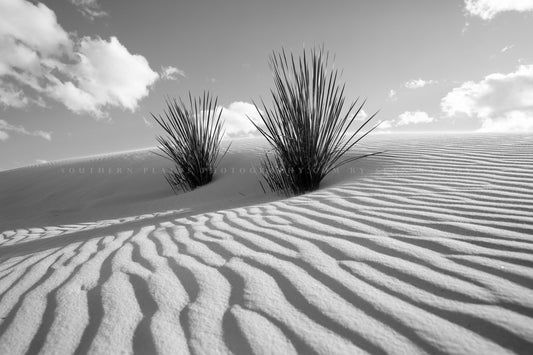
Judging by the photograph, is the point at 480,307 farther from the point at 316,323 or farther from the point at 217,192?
the point at 217,192

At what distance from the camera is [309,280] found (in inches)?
51.7

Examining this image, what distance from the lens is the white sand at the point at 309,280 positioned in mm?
977

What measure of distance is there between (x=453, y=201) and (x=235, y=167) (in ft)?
13.1

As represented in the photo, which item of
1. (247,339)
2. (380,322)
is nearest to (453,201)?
(380,322)

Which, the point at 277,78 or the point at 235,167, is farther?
the point at 235,167

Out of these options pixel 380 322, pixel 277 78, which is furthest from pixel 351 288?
pixel 277 78

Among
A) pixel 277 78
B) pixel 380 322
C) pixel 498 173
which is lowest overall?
pixel 380 322

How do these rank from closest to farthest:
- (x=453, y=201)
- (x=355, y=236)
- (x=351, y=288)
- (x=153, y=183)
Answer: (x=351, y=288), (x=355, y=236), (x=453, y=201), (x=153, y=183)

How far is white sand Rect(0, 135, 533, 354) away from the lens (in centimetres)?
98

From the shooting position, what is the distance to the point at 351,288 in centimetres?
122

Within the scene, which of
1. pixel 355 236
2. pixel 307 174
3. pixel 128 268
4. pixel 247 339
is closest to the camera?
pixel 247 339

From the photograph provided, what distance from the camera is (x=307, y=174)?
142 inches

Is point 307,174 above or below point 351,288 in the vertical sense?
above

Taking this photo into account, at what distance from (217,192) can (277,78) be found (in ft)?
6.00
